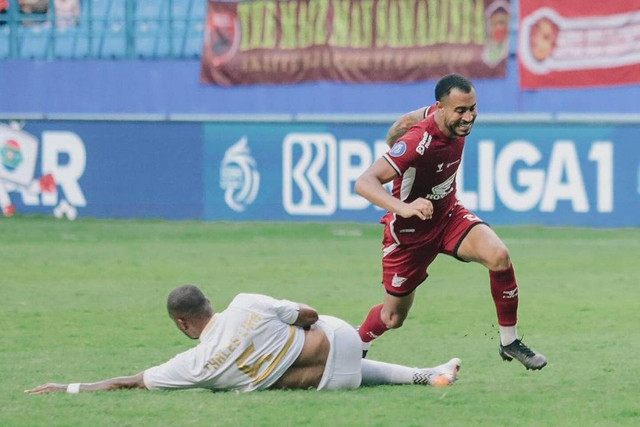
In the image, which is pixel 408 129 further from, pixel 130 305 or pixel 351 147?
pixel 351 147

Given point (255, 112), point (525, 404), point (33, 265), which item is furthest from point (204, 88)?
point (525, 404)

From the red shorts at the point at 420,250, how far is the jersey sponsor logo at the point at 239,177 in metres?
12.5

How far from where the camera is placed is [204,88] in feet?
78.0

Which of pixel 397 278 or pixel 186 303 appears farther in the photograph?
pixel 397 278

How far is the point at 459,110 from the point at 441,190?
1.97ft

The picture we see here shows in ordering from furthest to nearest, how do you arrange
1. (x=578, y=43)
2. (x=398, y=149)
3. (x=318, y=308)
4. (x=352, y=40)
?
(x=352, y=40), (x=578, y=43), (x=318, y=308), (x=398, y=149)

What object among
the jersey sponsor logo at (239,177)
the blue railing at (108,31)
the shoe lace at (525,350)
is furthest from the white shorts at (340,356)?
the blue railing at (108,31)

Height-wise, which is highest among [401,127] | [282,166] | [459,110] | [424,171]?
[459,110]

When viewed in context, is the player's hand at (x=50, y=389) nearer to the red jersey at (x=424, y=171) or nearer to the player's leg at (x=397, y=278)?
the player's leg at (x=397, y=278)

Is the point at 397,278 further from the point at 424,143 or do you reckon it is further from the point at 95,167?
the point at 95,167

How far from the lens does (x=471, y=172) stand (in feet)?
65.3

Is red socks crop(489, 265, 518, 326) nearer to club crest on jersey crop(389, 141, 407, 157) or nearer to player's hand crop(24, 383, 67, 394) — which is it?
club crest on jersey crop(389, 141, 407, 157)

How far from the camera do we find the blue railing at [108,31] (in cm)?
2434

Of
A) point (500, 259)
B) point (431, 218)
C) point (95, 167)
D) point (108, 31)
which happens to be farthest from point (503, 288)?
point (108, 31)
